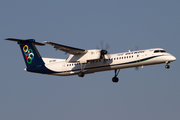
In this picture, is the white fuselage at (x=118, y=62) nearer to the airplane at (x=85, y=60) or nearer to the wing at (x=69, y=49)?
the airplane at (x=85, y=60)

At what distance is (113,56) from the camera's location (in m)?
28.2

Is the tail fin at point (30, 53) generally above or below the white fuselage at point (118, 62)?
above

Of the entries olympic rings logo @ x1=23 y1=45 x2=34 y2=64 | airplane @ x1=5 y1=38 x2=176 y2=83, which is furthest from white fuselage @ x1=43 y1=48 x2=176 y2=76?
olympic rings logo @ x1=23 y1=45 x2=34 y2=64

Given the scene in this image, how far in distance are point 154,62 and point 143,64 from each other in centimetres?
104

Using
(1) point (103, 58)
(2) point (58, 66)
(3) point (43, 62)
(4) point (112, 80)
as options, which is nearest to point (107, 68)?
(1) point (103, 58)

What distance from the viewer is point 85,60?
28.3 meters

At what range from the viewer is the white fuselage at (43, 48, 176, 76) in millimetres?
26688

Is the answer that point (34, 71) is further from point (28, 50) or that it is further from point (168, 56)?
point (168, 56)

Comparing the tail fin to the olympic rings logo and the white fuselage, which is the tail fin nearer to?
the olympic rings logo

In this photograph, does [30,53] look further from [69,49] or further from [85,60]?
[85,60]

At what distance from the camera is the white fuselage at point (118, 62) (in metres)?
26.7

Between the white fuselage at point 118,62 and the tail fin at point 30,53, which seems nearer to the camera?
the white fuselage at point 118,62

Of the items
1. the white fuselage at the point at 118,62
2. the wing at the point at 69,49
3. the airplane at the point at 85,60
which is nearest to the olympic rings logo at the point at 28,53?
the airplane at the point at 85,60

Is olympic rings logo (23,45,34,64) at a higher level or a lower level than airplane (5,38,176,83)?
higher
